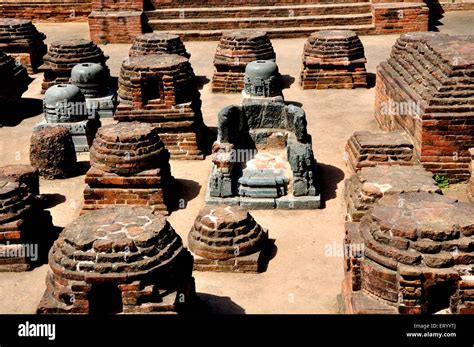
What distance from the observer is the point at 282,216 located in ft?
29.3

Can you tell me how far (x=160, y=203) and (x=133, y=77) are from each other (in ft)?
8.28

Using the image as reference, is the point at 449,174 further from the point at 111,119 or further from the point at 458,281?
the point at 111,119

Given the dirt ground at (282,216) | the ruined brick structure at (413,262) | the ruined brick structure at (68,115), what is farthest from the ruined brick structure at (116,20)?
the ruined brick structure at (413,262)

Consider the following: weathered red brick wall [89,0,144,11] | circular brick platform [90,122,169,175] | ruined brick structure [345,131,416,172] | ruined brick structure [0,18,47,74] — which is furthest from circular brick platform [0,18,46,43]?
ruined brick structure [345,131,416,172]

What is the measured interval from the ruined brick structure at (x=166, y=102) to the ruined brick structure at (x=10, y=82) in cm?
326

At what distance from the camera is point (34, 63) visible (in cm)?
1636

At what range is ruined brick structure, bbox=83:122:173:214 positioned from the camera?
9.00 meters

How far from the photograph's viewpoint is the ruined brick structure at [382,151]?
9.48 metres

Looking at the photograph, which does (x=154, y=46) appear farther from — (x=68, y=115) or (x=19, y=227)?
(x=19, y=227)

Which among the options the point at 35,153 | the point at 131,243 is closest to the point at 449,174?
the point at 131,243

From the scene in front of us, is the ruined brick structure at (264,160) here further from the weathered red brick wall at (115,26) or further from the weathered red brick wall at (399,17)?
the weathered red brick wall at (115,26)

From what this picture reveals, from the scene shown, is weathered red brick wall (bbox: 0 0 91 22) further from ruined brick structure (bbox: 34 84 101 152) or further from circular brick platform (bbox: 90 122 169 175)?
circular brick platform (bbox: 90 122 169 175)

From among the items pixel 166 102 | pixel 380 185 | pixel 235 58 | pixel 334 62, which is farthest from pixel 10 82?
pixel 380 185

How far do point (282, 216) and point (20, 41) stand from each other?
32.0 feet
